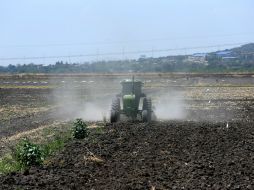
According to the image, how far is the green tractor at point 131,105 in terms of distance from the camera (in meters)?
25.6

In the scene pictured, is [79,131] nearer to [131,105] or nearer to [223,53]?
[131,105]

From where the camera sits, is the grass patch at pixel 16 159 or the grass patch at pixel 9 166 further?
the grass patch at pixel 16 159

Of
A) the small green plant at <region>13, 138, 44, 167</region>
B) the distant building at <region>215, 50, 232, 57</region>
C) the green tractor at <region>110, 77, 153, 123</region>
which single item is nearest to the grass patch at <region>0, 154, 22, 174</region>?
the small green plant at <region>13, 138, 44, 167</region>

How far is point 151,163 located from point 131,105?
12465 millimetres

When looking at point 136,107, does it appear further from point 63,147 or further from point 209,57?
point 209,57

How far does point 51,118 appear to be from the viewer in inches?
1198

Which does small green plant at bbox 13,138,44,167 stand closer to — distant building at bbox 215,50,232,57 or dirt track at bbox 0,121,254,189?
dirt track at bbox 0,121,254,189

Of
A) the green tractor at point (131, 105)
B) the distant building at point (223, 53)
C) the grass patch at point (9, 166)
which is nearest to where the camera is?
the grass patch at point (9, 166)

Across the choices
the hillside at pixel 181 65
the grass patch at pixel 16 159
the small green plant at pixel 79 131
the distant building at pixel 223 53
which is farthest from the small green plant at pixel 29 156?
the distant building at pixel 223 53

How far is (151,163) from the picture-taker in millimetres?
13539

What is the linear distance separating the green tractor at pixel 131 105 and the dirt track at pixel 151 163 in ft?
16.5

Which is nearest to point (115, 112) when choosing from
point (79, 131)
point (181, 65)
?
point (79, 131)

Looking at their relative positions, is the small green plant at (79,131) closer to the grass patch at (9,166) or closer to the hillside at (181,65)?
the grass patch at (9,166)

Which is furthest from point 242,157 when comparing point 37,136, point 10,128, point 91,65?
point 91,65
